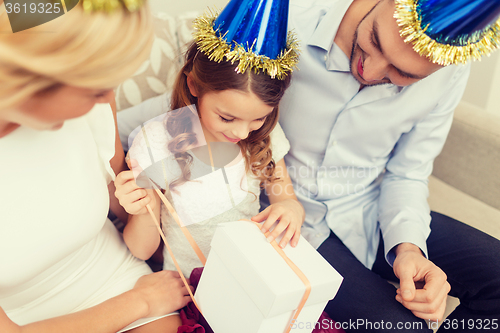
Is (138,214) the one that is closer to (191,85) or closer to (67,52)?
(191,85)

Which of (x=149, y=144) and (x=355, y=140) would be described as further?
(x=355, y=140)

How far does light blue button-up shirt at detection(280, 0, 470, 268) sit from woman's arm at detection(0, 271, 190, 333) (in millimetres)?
449

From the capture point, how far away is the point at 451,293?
0.89 meters

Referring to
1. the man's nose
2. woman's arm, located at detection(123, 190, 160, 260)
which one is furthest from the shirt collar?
woman's arm, located at detection(123, 190, 160, 260)

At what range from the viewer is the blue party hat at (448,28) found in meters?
0.55

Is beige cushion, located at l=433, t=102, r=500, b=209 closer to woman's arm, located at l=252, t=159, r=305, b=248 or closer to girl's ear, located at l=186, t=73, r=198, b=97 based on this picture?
woman's arm, located at l=252, t=159, r=305, b=248

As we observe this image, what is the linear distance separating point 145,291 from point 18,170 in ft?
1.21

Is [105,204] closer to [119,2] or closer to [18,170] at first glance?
[18,170]

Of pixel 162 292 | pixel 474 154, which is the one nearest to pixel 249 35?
pixel 162 292

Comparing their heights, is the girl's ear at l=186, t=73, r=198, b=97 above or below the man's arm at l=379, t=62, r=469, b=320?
above

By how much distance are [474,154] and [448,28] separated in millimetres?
835

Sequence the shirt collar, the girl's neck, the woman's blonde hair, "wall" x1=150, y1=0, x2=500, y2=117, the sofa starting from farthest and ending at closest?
"wall" x1=150, y1=0, x2=500, y2=117, the sofa, the shirt collar, the girl's neck, the woman's blonde hair

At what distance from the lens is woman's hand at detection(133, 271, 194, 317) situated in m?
0.73

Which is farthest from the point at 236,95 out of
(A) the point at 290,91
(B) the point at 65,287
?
(B) the point at 65,287
